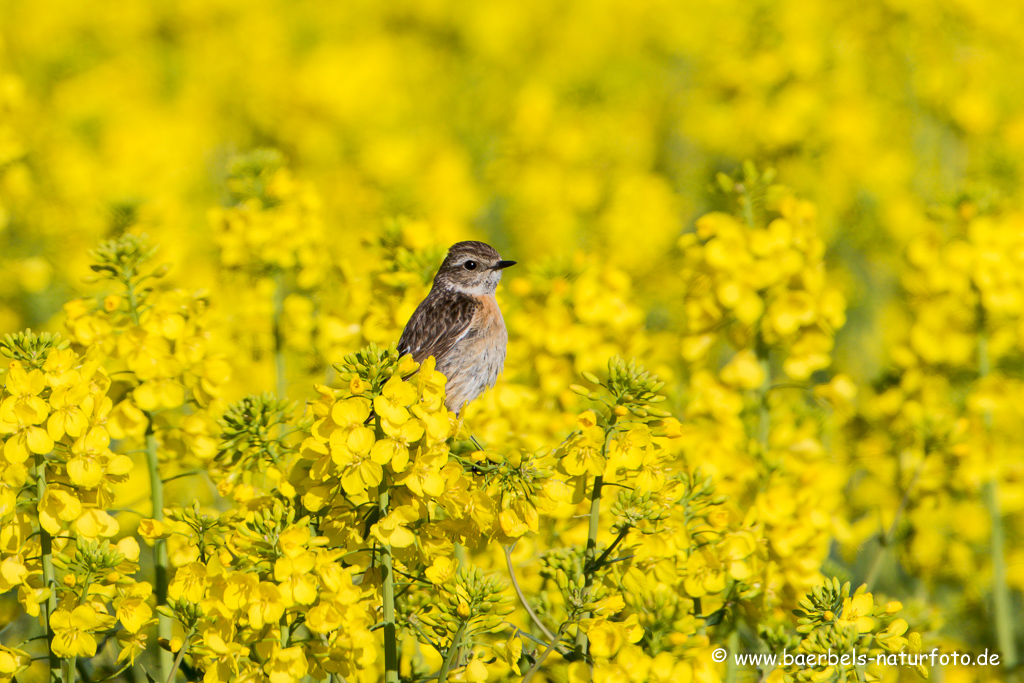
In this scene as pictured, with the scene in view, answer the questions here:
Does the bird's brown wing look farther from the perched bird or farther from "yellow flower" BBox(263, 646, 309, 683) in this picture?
"yellow flower" BBox(263, 646, 309, 683)

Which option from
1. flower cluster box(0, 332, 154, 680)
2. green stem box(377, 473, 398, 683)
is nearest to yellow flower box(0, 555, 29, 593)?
flower cluster box(0, 332, 154, 680)

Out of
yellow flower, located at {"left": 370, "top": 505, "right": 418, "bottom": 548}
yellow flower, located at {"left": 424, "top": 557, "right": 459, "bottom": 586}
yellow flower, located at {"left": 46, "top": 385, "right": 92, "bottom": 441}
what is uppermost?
yellow flower, located at {"left": 46, "top": 385, "right": 92, "bottom": 441}

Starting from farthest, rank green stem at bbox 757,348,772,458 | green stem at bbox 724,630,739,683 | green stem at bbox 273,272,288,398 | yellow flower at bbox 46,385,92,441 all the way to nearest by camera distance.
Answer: green stem at bbox 273,272,288,398 < green stem at bbox 757,348,772,458 < green stem at bbox 724,630,739,683 < yellow flower at bbox 46,385,92,441

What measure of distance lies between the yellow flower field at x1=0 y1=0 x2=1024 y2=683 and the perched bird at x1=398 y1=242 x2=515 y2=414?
0.62 feet

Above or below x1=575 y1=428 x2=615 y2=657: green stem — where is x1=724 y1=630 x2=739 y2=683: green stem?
below

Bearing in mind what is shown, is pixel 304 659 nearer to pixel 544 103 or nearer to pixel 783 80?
pixel 783 80

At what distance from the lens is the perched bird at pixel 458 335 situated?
4383 millimetres

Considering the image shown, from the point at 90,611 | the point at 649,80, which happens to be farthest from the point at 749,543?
the point at 649,80

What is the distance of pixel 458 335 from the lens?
177 inches

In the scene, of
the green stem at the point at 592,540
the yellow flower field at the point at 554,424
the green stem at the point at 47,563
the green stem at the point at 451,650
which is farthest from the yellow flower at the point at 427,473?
the green stem at the point at 47,563

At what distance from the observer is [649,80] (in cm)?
1460

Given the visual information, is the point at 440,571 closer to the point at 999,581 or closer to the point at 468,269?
the point at 468,269

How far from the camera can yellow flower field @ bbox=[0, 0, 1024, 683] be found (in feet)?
8.55

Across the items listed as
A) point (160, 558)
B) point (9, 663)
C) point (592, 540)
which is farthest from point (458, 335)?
point (9, 663)
